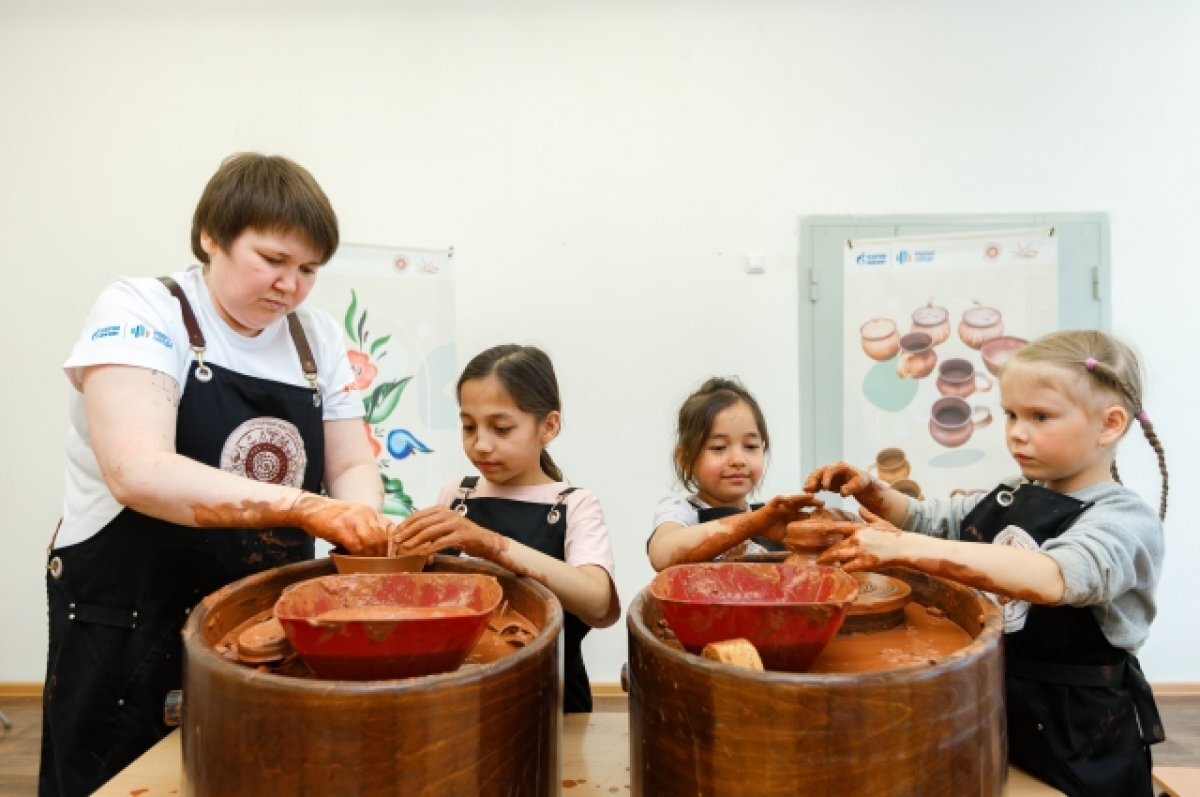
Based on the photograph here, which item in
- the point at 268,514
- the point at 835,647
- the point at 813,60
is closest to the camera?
the point at 835,647

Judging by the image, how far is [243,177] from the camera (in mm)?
1300

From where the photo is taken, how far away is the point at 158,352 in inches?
47.6

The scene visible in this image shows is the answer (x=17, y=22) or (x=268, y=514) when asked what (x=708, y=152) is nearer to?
(x=268, y=514)

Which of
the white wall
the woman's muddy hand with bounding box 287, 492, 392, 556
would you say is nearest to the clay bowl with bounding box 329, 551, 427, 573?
the woman's muddy hand with bounding box 287, 492, 392, 556

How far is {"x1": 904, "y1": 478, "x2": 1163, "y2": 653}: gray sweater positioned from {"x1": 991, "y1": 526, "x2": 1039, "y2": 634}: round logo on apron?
75mm

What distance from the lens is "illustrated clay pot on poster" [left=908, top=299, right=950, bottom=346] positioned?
3.14 m

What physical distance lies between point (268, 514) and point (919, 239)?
281 cm

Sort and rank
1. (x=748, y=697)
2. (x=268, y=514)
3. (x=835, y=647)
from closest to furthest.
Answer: (x=748, y=697)
(x=835, y=647)
(x=268, y=514)

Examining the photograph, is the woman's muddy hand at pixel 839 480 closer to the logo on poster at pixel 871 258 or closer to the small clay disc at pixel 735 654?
the small clay disc at pixel 735 654

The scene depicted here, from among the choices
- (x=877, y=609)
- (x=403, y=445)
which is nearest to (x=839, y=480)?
(x=877, y=609)

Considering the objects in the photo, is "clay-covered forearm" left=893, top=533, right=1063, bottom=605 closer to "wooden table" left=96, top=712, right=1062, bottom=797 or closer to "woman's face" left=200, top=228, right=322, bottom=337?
"wooden table" left=96, top=712, right=1062, bottom=797

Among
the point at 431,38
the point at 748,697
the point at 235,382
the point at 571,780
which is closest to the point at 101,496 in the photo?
the point at 235,382

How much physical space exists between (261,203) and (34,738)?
2823 mm

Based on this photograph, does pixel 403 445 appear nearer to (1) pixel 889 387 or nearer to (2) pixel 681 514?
(2) pixel 681 514
